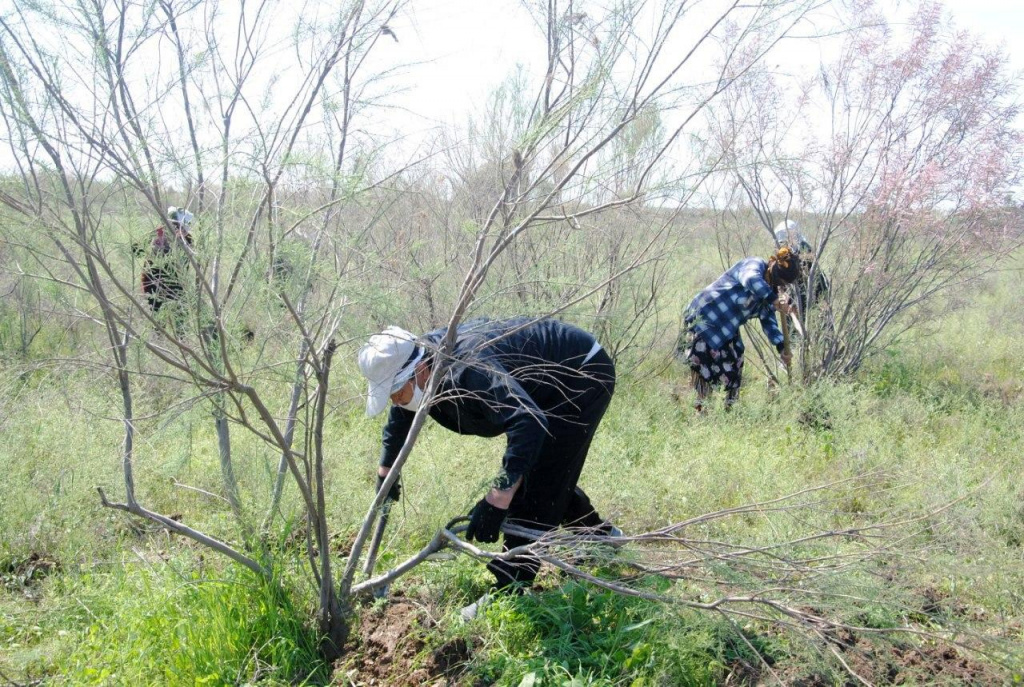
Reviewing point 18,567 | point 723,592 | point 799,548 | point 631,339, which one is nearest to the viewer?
point 723,592

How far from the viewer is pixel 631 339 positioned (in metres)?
6.81

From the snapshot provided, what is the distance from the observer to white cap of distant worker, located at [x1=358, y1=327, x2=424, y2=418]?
2.87 meters

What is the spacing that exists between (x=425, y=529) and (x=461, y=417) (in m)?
1.09

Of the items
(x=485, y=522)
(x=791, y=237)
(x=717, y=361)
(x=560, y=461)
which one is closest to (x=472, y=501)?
(x=560, y=461)

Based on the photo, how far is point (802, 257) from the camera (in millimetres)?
6598

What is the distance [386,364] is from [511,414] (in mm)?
472

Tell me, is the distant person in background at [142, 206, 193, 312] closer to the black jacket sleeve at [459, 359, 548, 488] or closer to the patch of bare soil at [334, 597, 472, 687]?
the black jacket sleeve at [459, 359, 548, 488]

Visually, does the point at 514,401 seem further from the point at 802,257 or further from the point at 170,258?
the point at 802,257

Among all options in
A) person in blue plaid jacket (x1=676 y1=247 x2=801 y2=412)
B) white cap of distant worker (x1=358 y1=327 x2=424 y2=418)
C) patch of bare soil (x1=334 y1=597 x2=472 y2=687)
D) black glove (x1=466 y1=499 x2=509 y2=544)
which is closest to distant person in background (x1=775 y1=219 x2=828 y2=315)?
person in blue plaid jacket (x1=676 y1=247 x2=801 y2=412)

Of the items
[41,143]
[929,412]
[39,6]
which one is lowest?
[929,412]

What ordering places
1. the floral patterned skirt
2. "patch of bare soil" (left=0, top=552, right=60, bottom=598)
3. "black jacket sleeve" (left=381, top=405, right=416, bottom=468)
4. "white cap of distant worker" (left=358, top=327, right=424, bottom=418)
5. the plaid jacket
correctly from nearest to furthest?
1. "white cap of distant worker" (left=358, top=327, right=424, bottom=418)
2. "black jacket sleeve" (left=381, top=405, right=416, bottom=468)
3. "patch of bare soil" (left=0, top=552, right=60, bottom=598)
4. the plaid jacket
5. the floral patterned skirt

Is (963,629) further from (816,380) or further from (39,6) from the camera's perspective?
(816,380)

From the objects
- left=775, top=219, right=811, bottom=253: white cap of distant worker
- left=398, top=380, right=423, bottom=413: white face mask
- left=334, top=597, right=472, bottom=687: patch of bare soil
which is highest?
left=775, top=219, right=811, bottom=253: white cap of distant worker

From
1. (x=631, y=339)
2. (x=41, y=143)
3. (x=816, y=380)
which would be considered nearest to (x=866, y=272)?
(x=816, y=380)
